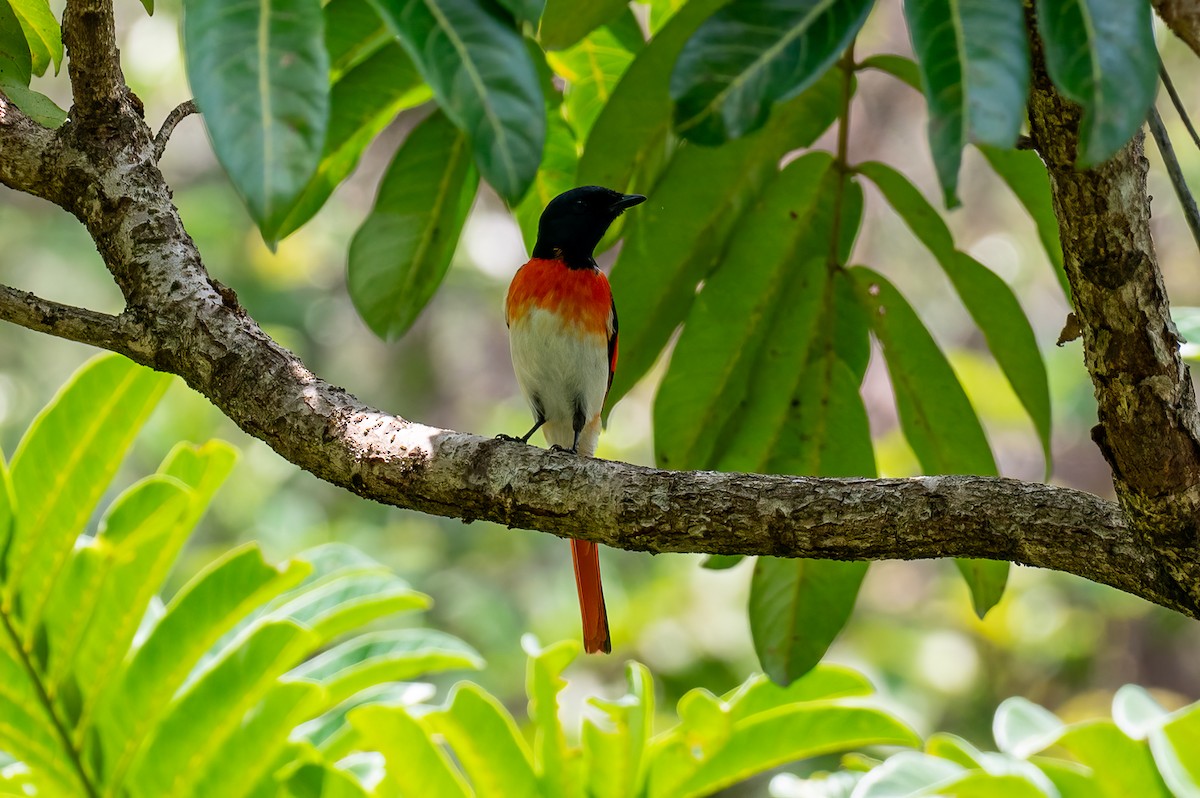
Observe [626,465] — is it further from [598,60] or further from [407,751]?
[598,60]

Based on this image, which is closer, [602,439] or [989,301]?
[989,301]

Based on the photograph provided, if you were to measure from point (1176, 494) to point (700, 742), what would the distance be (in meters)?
1.37

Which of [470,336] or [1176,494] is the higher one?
[470,336]

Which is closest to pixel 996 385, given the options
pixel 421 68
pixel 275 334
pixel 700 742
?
pixel 275 334

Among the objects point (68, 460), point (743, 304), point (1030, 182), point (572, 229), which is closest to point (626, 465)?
point (743, 304)

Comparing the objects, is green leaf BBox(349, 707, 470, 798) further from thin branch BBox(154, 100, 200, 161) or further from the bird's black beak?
the bird's black beak

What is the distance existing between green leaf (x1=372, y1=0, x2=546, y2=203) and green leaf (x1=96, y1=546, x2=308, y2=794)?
1.70 meters

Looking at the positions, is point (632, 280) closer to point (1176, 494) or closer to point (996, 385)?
point (1176, 494)

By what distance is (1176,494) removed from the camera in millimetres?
1571

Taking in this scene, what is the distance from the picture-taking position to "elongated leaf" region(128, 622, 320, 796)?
2494 mm

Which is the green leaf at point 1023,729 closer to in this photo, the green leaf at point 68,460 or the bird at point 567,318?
the bird at point 567,318

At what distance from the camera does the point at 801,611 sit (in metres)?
2.51

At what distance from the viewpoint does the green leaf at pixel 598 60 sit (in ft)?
8.60

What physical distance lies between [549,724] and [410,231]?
1.21 meters
